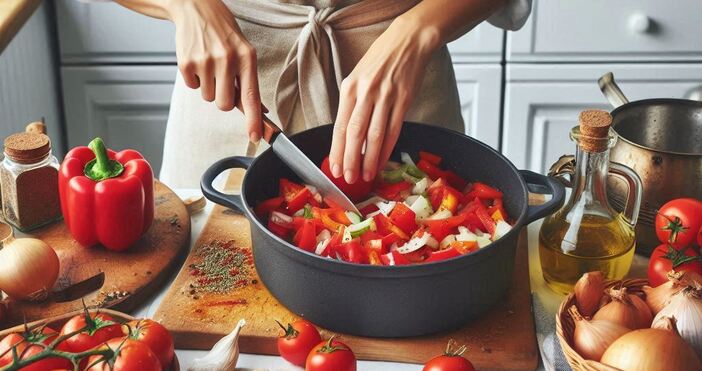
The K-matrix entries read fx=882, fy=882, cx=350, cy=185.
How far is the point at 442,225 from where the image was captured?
48.3 inches

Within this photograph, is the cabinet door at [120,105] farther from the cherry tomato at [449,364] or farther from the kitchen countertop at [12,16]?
the cherry tomato at [449,364]

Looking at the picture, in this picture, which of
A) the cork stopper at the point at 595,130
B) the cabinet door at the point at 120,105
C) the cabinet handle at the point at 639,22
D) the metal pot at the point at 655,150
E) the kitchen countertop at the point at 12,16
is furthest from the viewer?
the cabinet door at the point at 120,105

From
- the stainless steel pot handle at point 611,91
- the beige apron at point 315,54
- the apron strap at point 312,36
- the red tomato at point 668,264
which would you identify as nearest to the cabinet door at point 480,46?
the beige apron at point 315,54

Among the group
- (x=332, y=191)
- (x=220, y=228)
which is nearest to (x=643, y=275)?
(x=332, y=191)

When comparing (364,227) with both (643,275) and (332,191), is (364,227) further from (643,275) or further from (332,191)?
(643,275)

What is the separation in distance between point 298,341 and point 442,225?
28 centimetres

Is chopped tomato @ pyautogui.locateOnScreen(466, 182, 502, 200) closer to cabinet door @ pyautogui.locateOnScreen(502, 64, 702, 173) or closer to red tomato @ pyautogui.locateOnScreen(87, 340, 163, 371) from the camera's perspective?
red tomato @ pyautogui.locateOnScreen(87, 340, 163, 371)

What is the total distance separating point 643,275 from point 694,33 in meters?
1.47

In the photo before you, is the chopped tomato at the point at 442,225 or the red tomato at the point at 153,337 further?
the chopped tomato at the point at 442,225

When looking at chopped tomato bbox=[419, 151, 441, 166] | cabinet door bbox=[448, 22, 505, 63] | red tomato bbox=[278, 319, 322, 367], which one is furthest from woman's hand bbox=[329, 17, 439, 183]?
cabinet door bbox=[448, 22, 505, 63]

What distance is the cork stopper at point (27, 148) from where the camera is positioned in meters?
1.32

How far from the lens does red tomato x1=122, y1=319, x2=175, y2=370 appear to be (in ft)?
3.16

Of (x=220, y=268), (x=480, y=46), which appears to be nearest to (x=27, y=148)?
(x=220, y=268)

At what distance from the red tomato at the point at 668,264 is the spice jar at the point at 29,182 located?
897 millimetres
